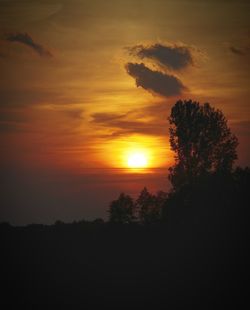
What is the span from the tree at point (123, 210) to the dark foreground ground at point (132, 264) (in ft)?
37.8

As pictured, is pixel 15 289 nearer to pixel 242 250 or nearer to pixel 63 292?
pixel 63 292

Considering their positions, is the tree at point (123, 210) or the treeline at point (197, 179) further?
the tree at point (123, 210)

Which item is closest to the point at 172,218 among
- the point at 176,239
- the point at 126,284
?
the point at 176,239

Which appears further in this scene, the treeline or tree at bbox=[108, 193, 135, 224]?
tree at bbox=[108, 193, 135, 224]

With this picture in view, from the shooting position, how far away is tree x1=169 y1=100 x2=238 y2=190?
65438 mm

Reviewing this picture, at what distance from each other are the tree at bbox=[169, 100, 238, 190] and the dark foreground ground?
9717 millimetres

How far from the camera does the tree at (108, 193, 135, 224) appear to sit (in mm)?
70812

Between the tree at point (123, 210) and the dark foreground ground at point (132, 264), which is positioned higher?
the tree at point (123, 210)

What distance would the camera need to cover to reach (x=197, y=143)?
6806 cm

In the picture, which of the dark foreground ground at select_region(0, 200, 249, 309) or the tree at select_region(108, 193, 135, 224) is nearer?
the dark foreground ground at select_region(0, 200, 249, 309)

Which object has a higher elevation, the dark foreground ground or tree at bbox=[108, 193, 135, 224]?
tree at bbox=[108, 193, 135, 224]

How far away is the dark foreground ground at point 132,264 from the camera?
45.1m

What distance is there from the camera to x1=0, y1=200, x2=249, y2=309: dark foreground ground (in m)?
45.1

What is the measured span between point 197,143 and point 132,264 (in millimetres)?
23024
